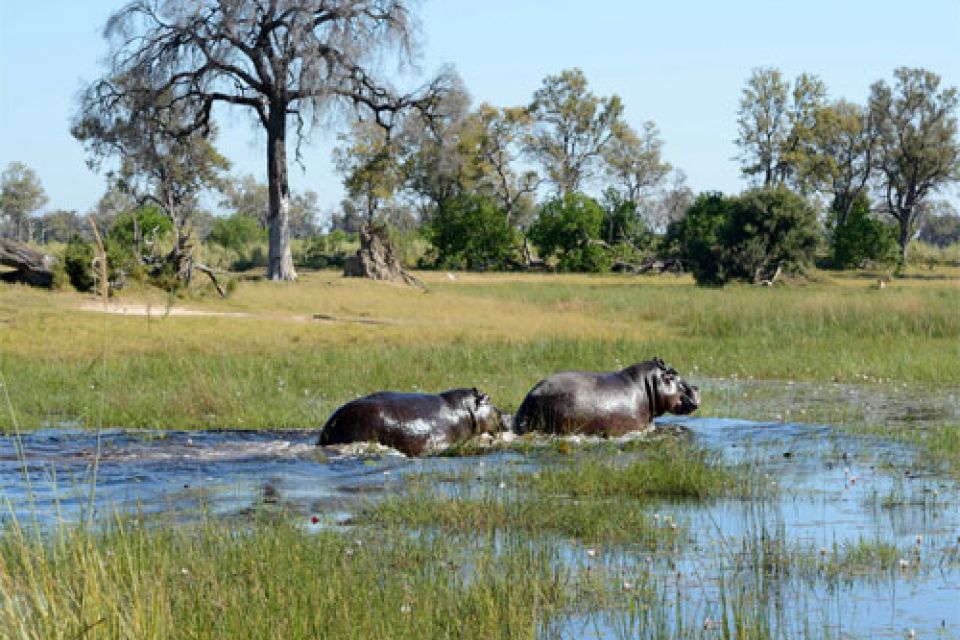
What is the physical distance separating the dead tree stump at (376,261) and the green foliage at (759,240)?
10750mm

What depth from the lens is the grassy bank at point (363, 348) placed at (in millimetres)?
11328

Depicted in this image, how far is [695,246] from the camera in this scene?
39.9m

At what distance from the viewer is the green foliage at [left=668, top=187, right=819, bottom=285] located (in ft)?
128

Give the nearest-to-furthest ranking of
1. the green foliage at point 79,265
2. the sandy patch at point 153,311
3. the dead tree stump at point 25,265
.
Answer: the sandy patch at point 153,311 < the dead tree stump at point 25,265 < the green foliage at point 79,265

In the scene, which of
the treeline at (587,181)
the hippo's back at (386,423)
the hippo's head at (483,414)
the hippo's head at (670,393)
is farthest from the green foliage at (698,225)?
the hippo's back at (386,423)

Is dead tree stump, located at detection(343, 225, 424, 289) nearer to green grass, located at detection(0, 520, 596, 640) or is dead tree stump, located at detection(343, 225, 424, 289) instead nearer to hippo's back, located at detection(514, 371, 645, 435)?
hippo's back, located at detection(514, 371, 645, 435)

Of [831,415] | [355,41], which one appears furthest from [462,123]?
[831,415]

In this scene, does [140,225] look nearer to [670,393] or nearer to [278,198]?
[278,198]

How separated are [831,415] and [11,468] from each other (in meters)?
7.10

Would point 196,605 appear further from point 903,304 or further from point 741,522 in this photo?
point 903,304

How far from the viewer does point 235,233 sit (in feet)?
204

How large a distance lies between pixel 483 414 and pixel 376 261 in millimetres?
23856

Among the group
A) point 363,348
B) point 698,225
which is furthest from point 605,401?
point 698,225

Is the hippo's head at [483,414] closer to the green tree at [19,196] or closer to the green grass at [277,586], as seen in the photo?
the green grass at [277,586]
